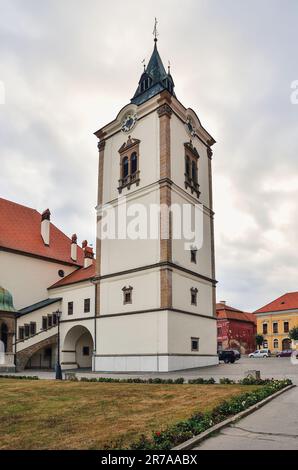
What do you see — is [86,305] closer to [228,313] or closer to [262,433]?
[262,433]

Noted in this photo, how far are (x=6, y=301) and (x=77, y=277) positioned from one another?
6.82 metres

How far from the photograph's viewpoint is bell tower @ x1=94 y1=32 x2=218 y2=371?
104ft

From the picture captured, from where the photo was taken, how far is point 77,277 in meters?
41.7

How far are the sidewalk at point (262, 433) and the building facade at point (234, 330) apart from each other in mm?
64000

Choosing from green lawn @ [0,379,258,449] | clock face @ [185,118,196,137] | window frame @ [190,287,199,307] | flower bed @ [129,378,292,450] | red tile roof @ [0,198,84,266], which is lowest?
green lawn @ [0,379,258,449]

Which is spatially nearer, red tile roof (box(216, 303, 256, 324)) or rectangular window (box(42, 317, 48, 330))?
rectangular window (box(42, 317, 48, 330))

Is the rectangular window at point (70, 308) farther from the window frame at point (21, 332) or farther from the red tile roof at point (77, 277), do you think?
the window frame at point (21, 332)

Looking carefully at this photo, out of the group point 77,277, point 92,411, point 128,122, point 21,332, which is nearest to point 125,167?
point 128,122

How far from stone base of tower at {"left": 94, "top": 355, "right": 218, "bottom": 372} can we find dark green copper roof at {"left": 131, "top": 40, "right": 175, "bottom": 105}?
862 inches

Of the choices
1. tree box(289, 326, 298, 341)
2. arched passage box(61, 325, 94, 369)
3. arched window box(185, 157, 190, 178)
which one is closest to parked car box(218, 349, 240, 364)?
arched passage box(61, 325, 94, 369)

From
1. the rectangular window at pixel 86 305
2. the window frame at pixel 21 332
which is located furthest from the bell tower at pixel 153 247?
the window frame at pixel 21 332

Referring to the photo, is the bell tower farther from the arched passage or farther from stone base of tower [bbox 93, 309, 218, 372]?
the arched passage
